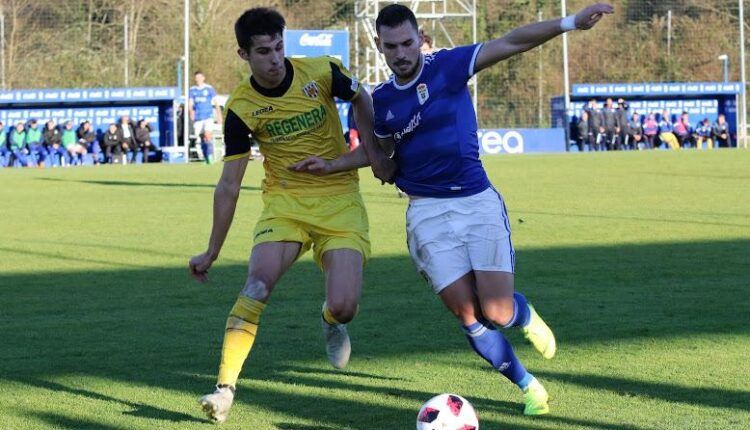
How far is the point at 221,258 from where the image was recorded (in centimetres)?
1279

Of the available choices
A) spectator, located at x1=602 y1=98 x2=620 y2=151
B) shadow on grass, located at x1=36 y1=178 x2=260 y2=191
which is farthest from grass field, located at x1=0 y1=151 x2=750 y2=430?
spectator, located at x1=602 y1=98 x2=620 y2=151

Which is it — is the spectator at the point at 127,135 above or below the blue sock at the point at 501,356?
above

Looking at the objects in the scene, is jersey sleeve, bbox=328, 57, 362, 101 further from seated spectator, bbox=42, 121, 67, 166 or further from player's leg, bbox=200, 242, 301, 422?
seated spectator, bbox=42, 121, 67, 166

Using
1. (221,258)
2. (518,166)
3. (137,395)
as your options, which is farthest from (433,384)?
(518,166)

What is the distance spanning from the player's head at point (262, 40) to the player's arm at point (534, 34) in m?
1.03

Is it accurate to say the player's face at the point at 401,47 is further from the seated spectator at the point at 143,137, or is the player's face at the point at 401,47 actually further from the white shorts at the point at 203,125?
the seated spectator at the point at 143,137

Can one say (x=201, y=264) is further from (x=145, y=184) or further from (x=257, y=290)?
(x=145, y=184)

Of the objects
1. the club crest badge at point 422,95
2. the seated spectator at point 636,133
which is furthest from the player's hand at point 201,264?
the seated spectator at point 636,133

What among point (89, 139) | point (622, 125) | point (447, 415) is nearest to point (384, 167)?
point (447, 415)

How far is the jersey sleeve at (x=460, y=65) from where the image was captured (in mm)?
5977

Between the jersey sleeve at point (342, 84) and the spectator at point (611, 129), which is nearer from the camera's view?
the jersey sleeve at point (342, 84)

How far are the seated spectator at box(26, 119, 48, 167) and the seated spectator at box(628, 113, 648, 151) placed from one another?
20.0m

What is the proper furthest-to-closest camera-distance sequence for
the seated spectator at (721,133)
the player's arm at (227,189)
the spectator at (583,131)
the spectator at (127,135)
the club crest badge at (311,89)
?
the seated spectator at (721,133) < the spectator at (583,131) < the spectator at (127,135) < the club crest badge at (311,89) < the player's arm at (227,189)

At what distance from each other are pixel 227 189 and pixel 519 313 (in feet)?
5.40
